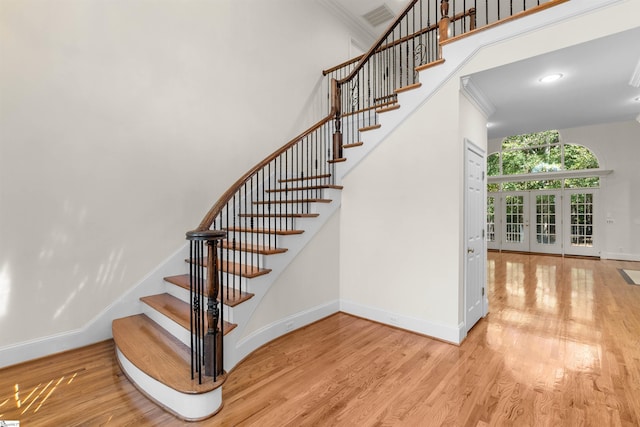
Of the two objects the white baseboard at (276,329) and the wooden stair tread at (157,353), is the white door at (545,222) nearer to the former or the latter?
the white baseboard at (276,329)

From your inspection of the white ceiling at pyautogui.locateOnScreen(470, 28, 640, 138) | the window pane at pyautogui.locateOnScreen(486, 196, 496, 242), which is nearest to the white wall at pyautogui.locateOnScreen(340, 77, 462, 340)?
the white ceiling at pyautogui.locateOnScreen(470, 28, 640, 138)

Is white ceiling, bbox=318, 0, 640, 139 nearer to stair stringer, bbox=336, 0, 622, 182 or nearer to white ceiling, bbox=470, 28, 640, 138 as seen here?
white ceiling, bbox=470, 28, 640, 138

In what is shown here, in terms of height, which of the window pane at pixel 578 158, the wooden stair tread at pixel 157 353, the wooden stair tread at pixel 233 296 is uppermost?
the window pane at pixel 578 158

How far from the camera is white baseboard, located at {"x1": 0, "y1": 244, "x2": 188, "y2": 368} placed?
2570mm

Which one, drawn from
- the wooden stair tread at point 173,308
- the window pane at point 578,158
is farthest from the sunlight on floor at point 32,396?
the window pane at point 578,158

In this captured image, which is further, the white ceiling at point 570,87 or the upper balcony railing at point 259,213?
the white ceiling at point 570,87

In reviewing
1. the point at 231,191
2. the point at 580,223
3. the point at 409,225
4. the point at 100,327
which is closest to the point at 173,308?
the point at 100,327

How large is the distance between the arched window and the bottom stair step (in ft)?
32.3

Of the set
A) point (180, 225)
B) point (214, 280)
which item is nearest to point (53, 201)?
point (180, 225)

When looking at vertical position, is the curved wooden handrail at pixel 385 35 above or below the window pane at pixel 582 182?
above

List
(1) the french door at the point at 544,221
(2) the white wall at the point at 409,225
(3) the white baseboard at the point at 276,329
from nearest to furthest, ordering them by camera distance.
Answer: (3) the white baseboard at the point at 276,329
(2) the white wall at the point at 409,225
(1) the french door at the point at 544,221

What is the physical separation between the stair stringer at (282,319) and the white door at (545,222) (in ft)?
26.2

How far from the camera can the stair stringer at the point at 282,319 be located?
2.57m

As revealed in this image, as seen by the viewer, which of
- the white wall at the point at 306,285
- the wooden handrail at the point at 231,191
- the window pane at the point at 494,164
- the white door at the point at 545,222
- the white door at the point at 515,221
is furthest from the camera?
the window pane at the point at 494,164
